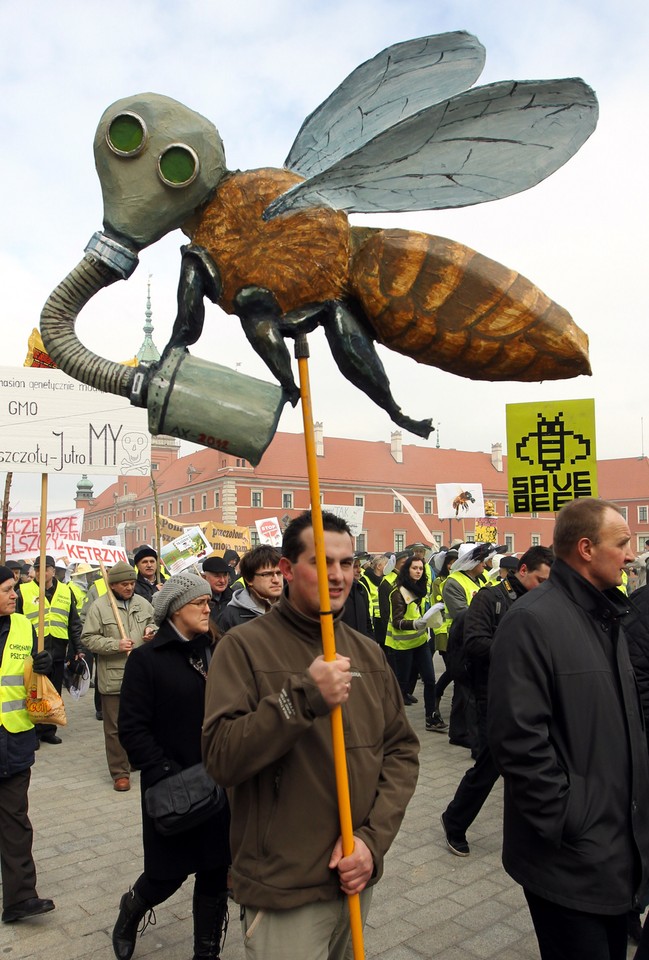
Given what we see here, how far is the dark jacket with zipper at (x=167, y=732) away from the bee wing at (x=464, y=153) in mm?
2426

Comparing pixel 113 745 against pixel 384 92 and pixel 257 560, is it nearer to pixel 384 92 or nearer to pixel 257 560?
pixel 257 560

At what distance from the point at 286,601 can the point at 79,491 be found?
191ft

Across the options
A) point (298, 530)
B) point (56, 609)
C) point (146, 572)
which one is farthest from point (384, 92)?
point (56, 609)

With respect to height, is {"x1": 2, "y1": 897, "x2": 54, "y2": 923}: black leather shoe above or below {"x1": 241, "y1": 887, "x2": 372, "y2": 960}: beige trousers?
below

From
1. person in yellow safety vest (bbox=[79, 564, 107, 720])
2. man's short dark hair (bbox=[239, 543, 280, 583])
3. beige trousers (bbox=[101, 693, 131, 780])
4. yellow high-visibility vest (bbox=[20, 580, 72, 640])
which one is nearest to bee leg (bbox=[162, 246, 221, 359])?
man's short dark hair (bbox=[239, 543, 280, 583])

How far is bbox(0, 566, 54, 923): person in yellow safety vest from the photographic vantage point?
14.3ft

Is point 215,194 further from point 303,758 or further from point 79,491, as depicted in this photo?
point 79,491

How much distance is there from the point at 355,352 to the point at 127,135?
3.01 feet

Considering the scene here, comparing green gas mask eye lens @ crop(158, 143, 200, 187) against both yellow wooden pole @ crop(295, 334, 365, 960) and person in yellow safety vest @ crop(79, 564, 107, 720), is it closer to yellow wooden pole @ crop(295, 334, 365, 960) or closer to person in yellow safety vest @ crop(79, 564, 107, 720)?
yellow wooden pole @ crop(295, 334, 365, 960)

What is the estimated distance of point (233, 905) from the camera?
4746mm

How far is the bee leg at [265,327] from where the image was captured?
92.8 inches

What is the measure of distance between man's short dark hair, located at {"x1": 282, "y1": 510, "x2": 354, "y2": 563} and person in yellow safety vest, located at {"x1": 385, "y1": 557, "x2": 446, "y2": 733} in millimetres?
6724

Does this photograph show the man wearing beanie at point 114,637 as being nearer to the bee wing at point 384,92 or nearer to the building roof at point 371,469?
the bee wing at point 384,92

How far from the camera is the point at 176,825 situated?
11.6ft
